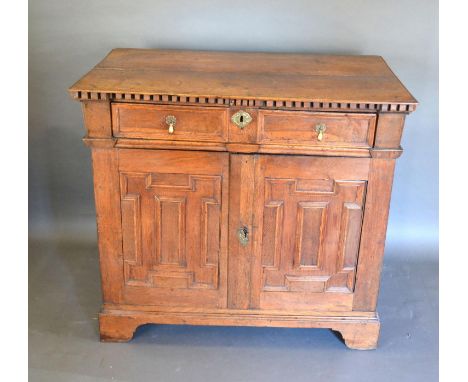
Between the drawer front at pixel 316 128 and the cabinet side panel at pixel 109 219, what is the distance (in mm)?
582

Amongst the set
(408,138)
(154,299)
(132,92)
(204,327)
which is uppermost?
(132,92)

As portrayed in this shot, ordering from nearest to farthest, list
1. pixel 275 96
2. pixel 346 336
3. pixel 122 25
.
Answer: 1. pixel 275 96
2. pixel 346 336
3. pixel 122 25

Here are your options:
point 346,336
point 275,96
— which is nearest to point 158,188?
point 275,96

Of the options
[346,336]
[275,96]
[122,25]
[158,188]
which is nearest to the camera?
[275,96]

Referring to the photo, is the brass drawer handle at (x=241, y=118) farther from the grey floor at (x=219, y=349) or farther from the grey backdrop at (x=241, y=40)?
the grey floor at (x=219, y=349)

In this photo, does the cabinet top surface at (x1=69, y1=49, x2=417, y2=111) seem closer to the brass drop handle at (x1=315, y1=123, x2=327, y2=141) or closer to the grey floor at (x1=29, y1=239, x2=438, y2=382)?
the brass drop handle at (x1=315, y1=123, x2=327, y2=141)

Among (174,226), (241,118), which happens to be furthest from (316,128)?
(174,226)

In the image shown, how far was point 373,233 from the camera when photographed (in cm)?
248

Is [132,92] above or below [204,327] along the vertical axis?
above

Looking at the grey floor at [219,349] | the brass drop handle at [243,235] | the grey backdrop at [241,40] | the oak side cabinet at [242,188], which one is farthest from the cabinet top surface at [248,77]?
the grey floor at [219,349]

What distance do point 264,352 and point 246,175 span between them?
0.76 meters

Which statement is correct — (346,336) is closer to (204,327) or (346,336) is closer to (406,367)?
(406,367)

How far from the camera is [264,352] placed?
2645mm

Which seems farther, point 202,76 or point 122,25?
point 122,25
